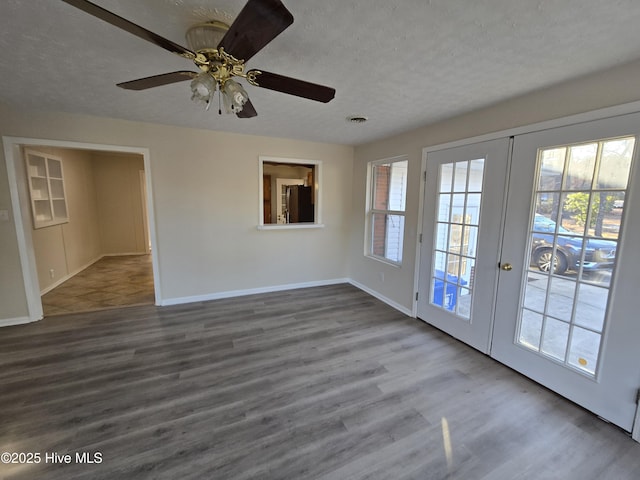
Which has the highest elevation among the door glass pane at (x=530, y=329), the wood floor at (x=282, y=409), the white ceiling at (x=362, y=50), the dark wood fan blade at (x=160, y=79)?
the white ceiling at (x=362, y=50)

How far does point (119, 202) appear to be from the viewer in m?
6.68

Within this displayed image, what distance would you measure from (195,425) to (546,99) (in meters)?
3.55

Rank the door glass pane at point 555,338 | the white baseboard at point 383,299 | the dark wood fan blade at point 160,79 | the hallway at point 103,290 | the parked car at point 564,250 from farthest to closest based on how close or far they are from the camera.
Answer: the hallway at point 103,290 < the white baseboard at point 383,299 < the door glass pane at point 555,338 < the parked car at point 564,250 < the dark wood fan blade at point 160,79

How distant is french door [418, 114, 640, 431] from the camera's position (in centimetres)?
179

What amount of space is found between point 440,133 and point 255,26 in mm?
2546

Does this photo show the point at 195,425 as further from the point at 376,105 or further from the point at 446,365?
the point at 376,105

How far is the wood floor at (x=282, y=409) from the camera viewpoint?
61.7 inches

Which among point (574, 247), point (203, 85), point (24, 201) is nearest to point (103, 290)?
point (24, 201)

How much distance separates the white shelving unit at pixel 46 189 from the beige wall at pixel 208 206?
137 cm

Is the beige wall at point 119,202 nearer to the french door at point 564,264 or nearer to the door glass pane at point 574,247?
the french door at point 564,264

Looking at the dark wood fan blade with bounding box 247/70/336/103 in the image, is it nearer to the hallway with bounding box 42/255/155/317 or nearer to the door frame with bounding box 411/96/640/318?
the door frame with bounding box 411/96/640/318

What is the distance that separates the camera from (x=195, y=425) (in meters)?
1.83

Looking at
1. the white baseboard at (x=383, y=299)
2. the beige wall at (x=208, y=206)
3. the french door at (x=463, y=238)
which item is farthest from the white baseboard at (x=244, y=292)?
the french door at (x=463, y=238)

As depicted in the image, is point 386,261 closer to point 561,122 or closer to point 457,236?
point 457,236
